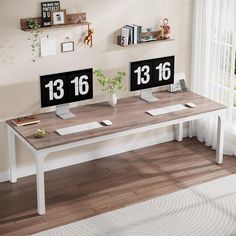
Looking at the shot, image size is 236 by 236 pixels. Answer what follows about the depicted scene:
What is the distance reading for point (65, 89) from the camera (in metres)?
5.87

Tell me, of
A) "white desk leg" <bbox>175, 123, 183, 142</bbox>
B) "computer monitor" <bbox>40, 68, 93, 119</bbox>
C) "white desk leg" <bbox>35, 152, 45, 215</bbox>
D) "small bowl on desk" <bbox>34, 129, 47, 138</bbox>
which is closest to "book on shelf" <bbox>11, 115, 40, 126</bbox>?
"computer monitor" <bbox>40, 68, 93, 119</bbox>

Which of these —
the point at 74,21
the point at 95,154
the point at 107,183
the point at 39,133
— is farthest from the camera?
the point at 95,154

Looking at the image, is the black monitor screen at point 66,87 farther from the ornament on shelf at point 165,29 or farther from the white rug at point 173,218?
the white rug at point 173,218

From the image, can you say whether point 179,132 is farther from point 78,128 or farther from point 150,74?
point 78,128

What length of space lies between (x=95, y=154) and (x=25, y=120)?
102cm

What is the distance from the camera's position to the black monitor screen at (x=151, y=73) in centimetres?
620

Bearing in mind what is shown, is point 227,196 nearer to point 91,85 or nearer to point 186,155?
point 186,155

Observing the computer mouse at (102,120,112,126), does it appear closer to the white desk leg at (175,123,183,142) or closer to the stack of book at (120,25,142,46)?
the stack of book at (120,25,142,46)

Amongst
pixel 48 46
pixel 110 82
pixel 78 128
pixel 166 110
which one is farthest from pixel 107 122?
pixel 48 46

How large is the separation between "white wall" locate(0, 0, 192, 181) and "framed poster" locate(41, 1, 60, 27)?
55mm

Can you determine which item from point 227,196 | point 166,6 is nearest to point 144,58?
point 166,6

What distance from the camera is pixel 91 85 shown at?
6004 mm

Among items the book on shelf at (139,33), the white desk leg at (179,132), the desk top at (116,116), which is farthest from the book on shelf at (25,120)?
the white desk leg at (179,132)

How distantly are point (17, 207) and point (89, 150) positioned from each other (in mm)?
1168
